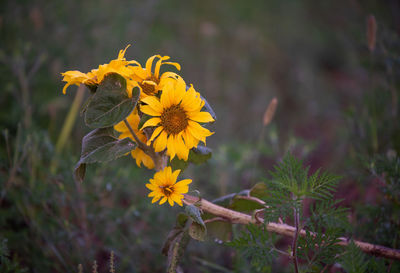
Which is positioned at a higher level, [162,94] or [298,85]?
[298,85]

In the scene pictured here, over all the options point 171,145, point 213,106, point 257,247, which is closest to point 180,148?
point 171,145

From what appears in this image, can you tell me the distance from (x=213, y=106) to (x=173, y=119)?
2.19 meters

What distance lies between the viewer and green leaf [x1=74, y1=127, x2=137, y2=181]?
857 mm

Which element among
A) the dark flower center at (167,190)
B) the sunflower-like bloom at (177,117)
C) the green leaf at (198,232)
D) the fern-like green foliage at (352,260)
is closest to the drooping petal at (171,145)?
the sunflower-like bloom at (177,117)

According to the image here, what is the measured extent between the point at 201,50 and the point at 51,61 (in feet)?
5.14

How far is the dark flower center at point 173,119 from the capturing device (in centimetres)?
90

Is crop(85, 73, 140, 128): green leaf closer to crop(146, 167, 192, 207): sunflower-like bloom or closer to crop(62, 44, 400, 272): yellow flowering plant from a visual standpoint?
crop(62, 44, 400, 272): yellow flowering plant

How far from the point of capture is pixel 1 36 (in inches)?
90.3

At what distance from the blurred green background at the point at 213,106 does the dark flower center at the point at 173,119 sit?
663 mm

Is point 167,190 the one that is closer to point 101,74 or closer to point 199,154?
point 199,154

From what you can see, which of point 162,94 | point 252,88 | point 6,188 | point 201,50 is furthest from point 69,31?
point 162,94

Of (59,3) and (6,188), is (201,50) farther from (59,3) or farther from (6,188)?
(6,188)

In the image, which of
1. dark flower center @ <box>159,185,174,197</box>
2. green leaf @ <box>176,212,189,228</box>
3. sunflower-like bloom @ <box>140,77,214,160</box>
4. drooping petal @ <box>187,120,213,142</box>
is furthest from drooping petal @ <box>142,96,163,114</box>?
green leaf @ <box>176,212,189,228</box>

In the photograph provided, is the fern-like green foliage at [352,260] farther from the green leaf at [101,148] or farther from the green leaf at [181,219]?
the green leaf at [101,148]
